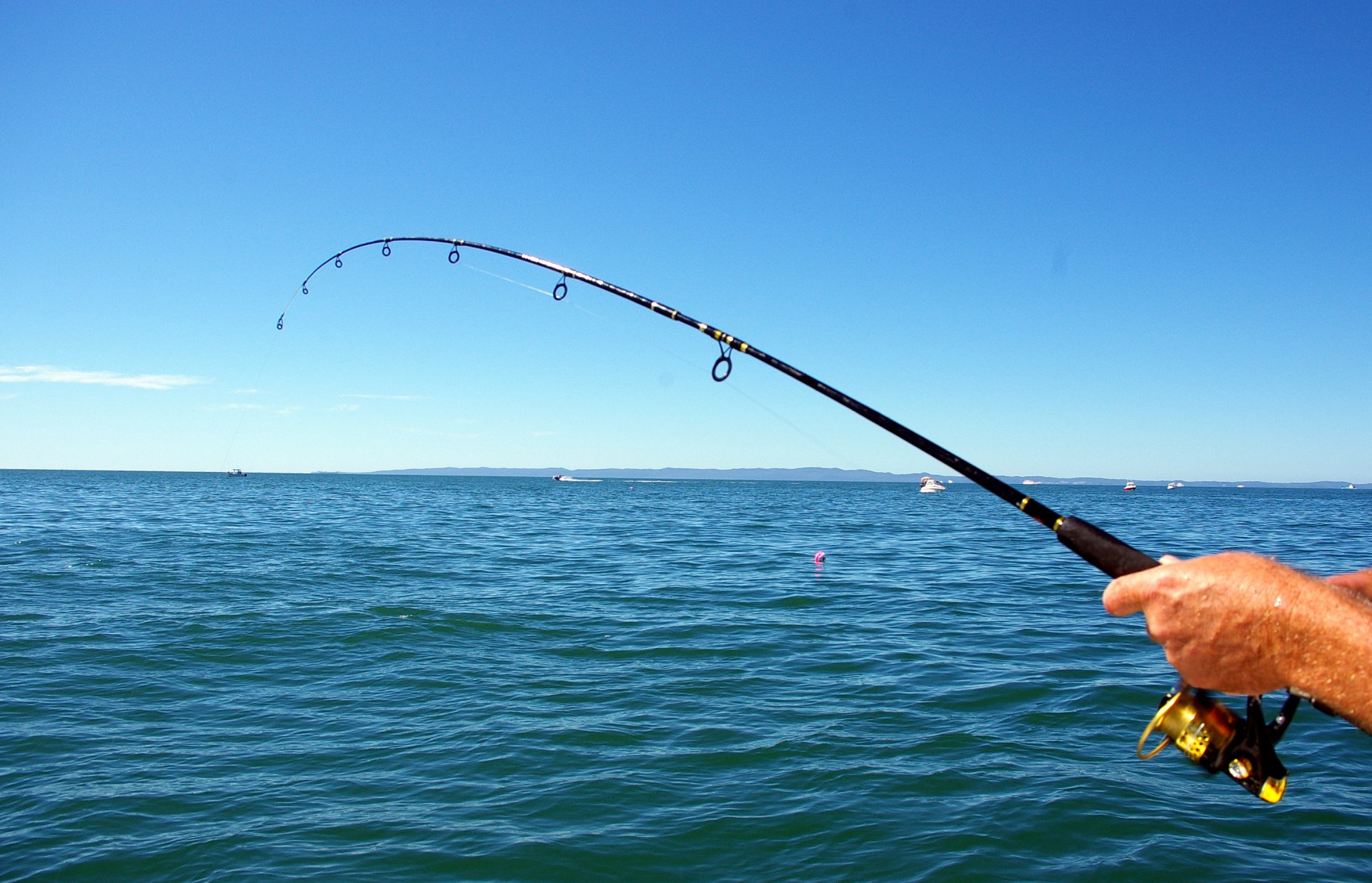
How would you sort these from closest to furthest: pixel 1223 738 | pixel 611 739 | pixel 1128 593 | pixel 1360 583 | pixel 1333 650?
pixel 1333 650, pixel 1128 593, pixel 1360 583, pixel 1223 738, pixel 611 739

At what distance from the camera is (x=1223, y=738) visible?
8.91ft

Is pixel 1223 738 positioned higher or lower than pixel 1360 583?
lower

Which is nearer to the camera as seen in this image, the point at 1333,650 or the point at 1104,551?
the point at 1333,650

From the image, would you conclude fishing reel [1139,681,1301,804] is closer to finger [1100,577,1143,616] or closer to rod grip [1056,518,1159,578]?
rod grip [1056,518,1159,578]

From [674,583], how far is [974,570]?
7050mm

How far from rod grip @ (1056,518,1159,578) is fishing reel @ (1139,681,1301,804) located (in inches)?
15.9

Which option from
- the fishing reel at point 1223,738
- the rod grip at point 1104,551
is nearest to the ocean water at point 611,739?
the fishing reel at point 1223,738

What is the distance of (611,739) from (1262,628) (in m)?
6.00

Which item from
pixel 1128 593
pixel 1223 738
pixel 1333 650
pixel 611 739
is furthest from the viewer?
pixel 611 739

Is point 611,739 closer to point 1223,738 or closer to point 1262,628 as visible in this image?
point 1223,738

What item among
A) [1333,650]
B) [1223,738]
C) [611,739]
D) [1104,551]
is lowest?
[611,739]

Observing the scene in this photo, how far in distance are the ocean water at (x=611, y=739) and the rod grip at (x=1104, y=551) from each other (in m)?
3.10

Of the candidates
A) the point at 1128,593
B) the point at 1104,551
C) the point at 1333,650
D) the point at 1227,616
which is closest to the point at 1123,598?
the point at 1128,593

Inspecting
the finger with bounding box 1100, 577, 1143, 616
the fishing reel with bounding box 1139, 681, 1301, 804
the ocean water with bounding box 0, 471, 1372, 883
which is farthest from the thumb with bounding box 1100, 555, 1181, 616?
the ocean water with bounding box 0, 471, 1372, 883
